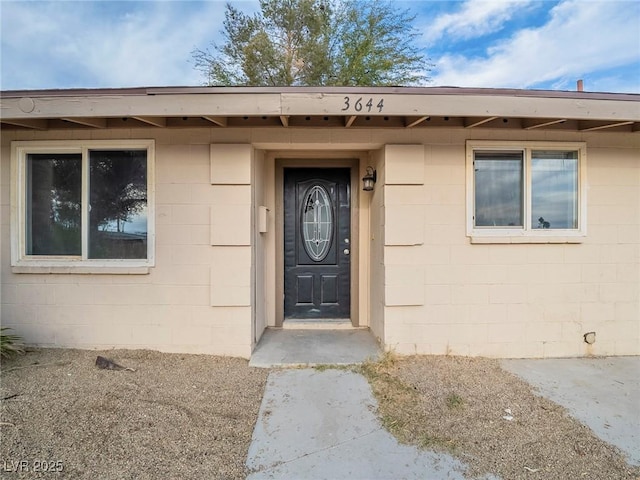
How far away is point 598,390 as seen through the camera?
2965 mm

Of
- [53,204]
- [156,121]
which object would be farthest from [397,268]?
[53,204]

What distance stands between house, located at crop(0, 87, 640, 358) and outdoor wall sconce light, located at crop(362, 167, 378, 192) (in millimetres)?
246

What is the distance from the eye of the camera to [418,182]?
355cm

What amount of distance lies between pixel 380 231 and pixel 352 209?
2.63 ft

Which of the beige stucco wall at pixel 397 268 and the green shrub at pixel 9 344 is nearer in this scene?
the green shrub at pixel 9 344

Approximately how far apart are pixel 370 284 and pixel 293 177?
5.90 ft

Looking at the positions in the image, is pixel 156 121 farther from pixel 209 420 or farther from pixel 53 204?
pixel 209 420

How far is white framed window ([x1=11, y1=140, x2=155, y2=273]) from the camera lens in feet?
11.8

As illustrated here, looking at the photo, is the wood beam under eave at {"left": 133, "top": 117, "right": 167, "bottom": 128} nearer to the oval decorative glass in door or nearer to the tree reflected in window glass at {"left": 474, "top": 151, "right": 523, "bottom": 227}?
the oval decorative glass in door

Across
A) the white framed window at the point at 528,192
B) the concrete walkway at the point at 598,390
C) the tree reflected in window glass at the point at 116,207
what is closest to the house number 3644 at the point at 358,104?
the white framed window at the point at 528,192

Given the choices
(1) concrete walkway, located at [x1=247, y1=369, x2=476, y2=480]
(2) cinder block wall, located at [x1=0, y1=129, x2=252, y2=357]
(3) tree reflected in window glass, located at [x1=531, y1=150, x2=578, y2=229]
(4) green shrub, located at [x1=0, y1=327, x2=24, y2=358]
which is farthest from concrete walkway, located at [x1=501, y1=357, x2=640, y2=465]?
(4) green shrub, located at [x1=0, y1=327, x2=24, y2=358]

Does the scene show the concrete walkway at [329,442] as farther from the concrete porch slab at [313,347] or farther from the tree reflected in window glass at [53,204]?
the tree reflected in window glass at [53,204]

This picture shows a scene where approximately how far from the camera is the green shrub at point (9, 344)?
334 centimetres

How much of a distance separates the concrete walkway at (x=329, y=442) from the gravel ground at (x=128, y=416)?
0.14 metres
